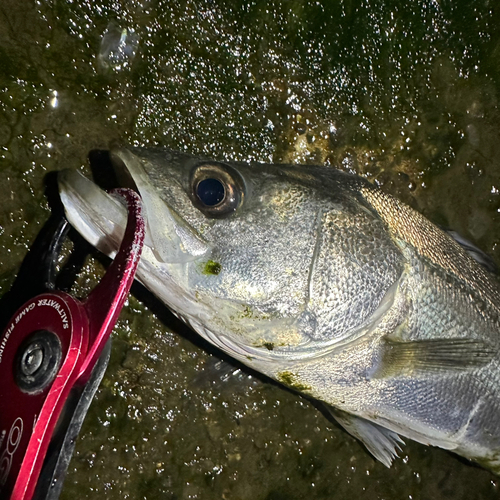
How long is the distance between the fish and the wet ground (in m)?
0.56

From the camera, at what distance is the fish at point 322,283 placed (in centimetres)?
178

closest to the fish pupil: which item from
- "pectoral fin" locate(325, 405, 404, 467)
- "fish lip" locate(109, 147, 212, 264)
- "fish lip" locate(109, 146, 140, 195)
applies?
"fish lip" locate(109, 147, 212, 264)

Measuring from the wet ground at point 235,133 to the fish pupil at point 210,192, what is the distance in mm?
740

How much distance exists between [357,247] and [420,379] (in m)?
0.66

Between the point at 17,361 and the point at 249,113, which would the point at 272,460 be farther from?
the point at 249,113

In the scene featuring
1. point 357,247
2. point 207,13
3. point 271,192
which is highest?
point 207,13

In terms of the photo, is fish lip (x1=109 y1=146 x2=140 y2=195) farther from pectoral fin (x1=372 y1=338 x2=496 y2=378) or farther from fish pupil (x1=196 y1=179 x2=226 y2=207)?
pectoral fin (x1=372 y1=338 x2=496 y2=378)

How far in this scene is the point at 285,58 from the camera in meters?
2.66

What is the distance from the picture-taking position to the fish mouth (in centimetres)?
169

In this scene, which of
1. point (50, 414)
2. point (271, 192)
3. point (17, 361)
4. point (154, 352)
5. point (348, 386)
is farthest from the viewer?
point (154, 352)

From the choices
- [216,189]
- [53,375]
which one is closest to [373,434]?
[216,189]

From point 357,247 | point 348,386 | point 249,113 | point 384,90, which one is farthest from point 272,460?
point 384,90

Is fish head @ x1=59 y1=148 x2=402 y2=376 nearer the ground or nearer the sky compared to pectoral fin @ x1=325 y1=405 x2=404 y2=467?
nearer the sky

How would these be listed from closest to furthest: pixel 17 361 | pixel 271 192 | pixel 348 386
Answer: pixel 17 361 → pixel 271 192 → pixel 348 386
